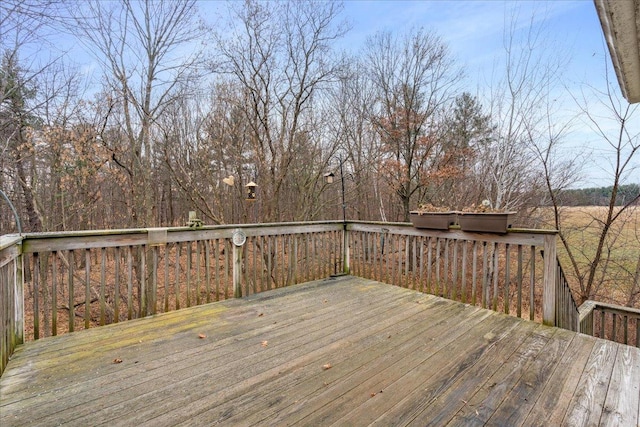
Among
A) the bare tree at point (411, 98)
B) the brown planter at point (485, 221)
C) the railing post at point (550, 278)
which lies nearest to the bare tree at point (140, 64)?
the bare tree at point (411, 98)

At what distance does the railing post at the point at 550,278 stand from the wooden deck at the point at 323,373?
145 millimetres

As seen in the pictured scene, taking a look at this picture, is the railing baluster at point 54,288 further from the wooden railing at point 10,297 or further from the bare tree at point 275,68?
the bare tree at point 275,68

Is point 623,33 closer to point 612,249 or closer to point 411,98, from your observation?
point 612,249

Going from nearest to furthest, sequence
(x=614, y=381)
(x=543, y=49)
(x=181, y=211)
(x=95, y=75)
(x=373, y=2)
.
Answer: (x=614, y=381) < (x=543, y=49) < (x=95, y=75) < (x=373, y=2) < (x=181, y=211)

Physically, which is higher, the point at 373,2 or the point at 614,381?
the point at 373,2

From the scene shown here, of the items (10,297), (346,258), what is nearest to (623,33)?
(10,297)

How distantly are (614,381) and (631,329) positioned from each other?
468cm

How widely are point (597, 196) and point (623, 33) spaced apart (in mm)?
5943

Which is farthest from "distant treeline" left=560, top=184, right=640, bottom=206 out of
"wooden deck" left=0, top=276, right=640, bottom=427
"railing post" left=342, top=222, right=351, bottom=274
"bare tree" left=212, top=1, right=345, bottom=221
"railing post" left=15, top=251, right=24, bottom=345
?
"railing post" left=15, top=251, right=24, bottom=345

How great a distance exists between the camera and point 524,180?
7129 mm

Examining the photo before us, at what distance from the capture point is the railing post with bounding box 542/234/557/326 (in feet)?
8.91

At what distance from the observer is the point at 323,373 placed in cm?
199

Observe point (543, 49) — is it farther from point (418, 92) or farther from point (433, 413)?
point (433, 413)

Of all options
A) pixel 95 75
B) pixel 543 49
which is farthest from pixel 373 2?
pixel 95 75
